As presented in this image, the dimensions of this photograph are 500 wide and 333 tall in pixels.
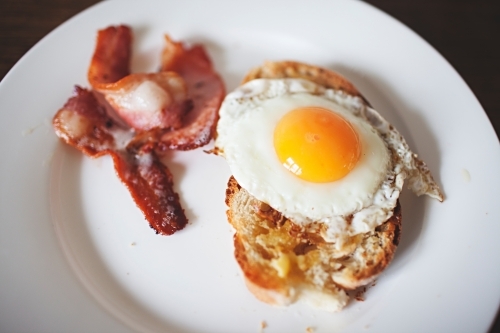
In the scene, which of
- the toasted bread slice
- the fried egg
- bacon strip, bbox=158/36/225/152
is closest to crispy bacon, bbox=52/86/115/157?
bacon strip, bbox=158/36/225/152

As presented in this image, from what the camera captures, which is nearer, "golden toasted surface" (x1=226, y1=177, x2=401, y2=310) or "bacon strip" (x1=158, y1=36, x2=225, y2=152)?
"golden toasted surface" (x1=226, y1=177, x2=401, y2=310)

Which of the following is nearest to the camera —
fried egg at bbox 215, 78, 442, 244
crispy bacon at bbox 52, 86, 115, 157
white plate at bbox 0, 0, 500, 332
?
white plate at bbox 0, 0, 500, 332

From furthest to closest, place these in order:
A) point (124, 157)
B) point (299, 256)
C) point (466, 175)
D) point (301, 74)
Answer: point (301, 74) < point (124, 157) < point (466, 175) < point (299, 256)

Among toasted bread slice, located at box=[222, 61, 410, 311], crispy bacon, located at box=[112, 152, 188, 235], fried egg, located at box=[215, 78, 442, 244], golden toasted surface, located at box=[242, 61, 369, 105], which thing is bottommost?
crispy bacon, located at box=[112, 152, 188, 235]

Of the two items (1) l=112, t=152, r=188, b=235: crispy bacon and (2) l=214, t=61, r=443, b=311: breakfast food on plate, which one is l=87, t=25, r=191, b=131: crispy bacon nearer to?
(1) l=112, t=152, r=188, b=235: crispy bacon

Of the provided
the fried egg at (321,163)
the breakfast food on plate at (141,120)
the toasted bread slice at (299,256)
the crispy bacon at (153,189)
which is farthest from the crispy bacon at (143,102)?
the toasted bread slice at (299,256)

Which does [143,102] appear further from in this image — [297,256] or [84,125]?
[297,256]

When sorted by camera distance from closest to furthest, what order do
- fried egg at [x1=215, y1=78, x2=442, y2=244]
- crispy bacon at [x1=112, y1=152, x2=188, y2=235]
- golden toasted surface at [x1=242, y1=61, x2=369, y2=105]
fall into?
fried egg at [x1=215, y1=78, x2=442, y2=244]
crispy bacon at [x1=112, y1=152, x2=188, y2=235]
golden toasted surface at [x1=242, y1=61, x2=369, y2=105]

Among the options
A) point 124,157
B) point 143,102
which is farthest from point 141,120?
point 124,157

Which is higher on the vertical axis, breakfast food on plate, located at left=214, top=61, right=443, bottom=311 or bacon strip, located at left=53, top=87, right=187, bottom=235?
breakfast food on plate, located at left=214, top=61, right=443, bottom=311
